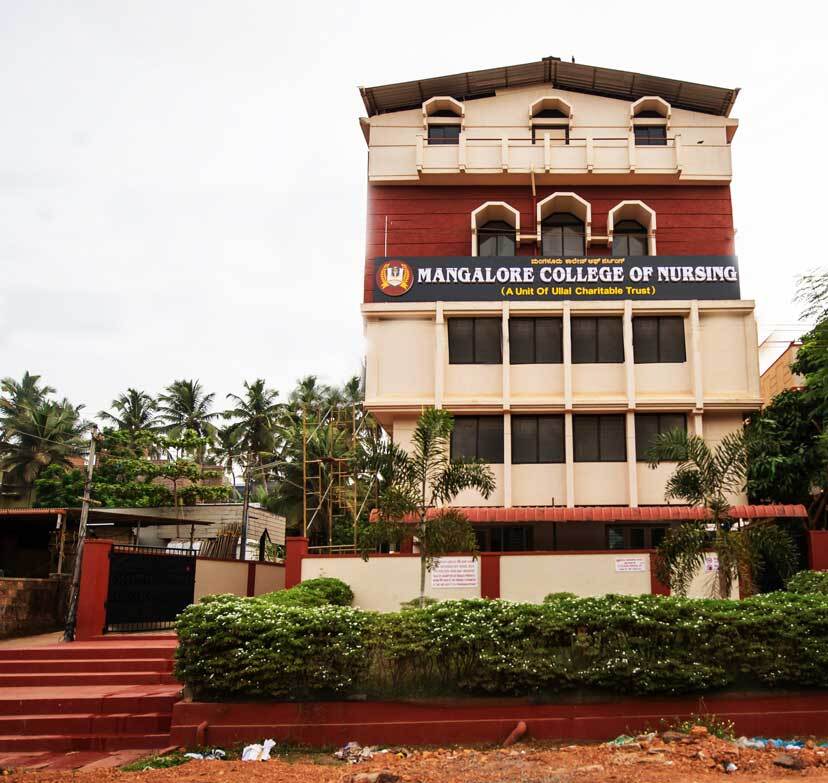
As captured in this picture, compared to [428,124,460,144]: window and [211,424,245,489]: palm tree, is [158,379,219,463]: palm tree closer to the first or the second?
[211,424,245,489]: palm tree

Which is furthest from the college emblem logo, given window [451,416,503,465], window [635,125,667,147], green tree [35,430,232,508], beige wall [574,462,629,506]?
green tree [35,430,232,508]

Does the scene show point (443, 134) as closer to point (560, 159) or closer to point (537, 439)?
point (560, 159)

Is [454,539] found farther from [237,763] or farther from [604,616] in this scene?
[237,763]

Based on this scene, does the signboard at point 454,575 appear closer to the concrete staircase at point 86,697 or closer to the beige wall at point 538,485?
the beige wall at point 538,485

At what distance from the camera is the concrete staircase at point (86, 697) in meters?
10.4

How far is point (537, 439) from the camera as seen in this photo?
71.2 ft

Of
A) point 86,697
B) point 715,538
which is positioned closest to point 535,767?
point 715,538

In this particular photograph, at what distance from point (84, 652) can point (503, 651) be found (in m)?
7.13

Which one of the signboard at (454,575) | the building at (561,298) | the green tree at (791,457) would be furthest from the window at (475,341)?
the signboard at (454,575)

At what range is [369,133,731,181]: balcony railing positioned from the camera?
2370 cm

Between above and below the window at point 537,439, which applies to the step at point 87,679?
below

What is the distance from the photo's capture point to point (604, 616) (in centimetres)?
A: 1030

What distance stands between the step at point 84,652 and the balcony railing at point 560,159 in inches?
590

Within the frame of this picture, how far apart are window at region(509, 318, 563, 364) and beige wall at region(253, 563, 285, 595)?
8.27 m
